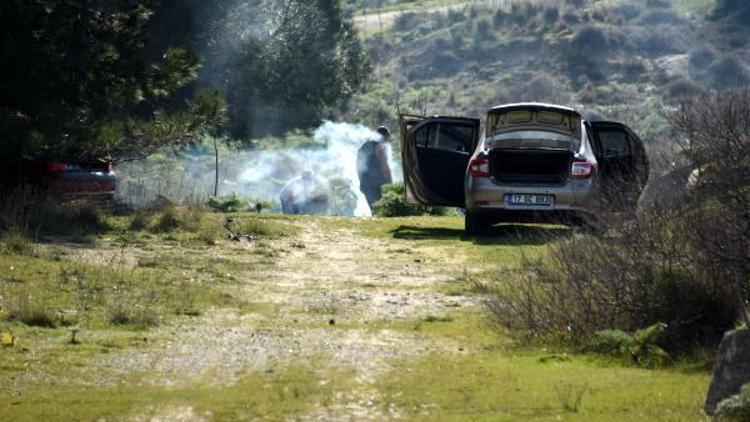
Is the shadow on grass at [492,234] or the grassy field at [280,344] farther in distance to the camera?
the shadow on grass at [492,234]

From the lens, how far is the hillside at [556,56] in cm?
5325

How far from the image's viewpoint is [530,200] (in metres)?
18.4

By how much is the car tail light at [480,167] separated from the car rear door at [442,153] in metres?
1.60

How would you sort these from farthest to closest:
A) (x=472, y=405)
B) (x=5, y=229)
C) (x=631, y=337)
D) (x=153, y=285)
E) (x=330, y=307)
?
(x=5, y=229) → (x=153, y=285) → (x=330, y=307) → (x=631, y=337) → (x=472, y=405)

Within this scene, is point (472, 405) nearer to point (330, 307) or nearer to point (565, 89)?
point (330, 307)

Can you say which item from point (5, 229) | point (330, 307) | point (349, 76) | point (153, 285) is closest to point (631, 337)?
point (330, 307)

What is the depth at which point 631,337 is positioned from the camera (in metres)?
9.80

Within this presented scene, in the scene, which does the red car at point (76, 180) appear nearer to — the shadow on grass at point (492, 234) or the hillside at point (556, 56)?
the shadow on grass at point (492, 234)

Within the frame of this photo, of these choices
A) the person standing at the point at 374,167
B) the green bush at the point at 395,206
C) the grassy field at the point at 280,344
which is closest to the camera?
the grassy field at the point at 280,344

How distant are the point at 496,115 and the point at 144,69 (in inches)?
197

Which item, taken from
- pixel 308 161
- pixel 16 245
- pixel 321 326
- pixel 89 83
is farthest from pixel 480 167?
pixel 308 161

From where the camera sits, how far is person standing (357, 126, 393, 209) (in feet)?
91.2

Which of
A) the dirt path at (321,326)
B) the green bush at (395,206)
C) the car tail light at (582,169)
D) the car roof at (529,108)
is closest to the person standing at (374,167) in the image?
the green bush at (395,206)

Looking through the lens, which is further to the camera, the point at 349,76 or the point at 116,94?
the point at 349,76
